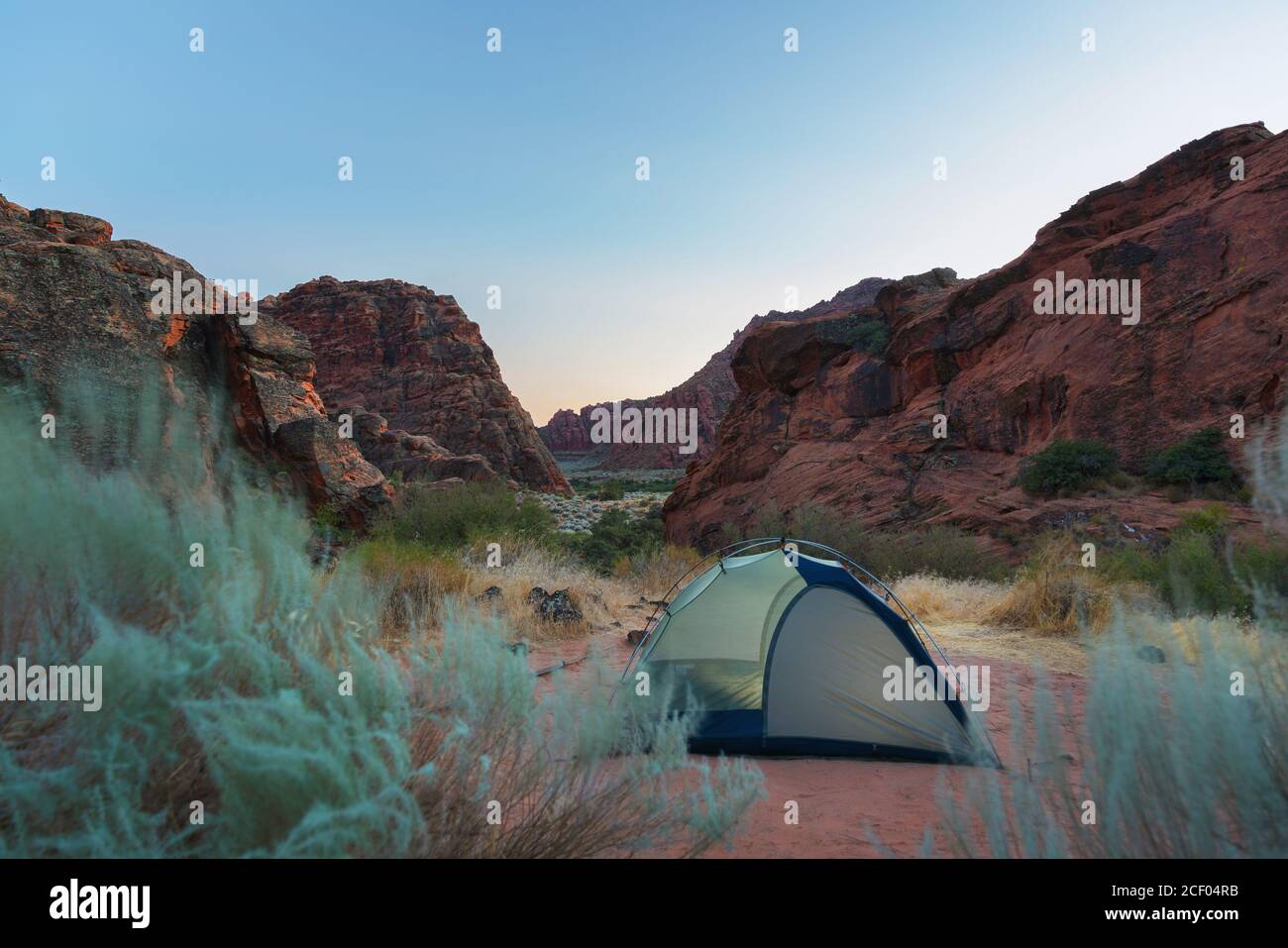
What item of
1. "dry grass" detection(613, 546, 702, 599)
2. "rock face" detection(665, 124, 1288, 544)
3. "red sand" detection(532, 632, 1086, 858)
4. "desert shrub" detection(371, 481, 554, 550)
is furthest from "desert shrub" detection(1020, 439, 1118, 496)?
"red sand" detection(532, 632, 1086, 858)

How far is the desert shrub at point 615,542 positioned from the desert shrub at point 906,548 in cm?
425

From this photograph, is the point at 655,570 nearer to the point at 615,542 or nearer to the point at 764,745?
the point at 615,542

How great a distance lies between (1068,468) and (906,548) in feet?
15.6

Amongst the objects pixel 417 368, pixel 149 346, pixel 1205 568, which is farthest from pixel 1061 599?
pixel 417 368

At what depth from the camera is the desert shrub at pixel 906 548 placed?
13.6m

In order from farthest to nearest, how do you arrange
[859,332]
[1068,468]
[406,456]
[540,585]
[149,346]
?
[406,456] < [859,332] < [1068,468] < [540,585] < [149,346]

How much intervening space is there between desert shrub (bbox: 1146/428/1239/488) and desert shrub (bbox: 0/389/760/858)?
1626 cm

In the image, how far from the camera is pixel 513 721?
8.16 feet

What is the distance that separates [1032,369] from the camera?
18922 mm

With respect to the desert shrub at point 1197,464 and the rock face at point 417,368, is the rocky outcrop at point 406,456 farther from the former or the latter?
the desert shrub at point 1197,464

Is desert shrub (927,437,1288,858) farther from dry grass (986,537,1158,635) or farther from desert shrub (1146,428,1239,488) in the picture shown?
desert shrub (1146,428,1239,488)

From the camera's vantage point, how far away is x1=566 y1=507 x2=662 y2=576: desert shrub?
57.7ft

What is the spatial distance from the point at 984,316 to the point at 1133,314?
4500mm
